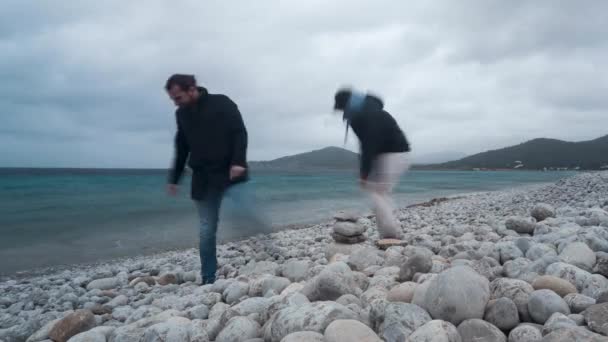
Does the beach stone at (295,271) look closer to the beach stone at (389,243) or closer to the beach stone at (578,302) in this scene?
the beach stone at (389,243)

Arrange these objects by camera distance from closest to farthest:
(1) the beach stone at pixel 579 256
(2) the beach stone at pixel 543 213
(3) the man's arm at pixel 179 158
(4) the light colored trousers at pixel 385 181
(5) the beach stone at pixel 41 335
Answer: (5) the beach stone at pixel 41 335 → (1) the beach stone at pixel 579 256 → (3) the man's arm at pixel 179 158 → (4) the light colored trousers at pixel 385 181 → (2) the beach stone at pixel 543 213

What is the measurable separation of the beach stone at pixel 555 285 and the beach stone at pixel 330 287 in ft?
3.34

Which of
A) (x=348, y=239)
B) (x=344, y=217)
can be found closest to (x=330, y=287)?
(x=348, y=239)

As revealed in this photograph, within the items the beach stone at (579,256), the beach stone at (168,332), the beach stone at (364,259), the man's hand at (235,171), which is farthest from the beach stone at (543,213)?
the beach stone at (168,332)

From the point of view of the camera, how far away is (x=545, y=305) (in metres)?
1.96

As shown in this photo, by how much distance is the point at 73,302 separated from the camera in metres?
3.92

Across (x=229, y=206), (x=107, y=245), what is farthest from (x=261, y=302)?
(x=107, y=245)

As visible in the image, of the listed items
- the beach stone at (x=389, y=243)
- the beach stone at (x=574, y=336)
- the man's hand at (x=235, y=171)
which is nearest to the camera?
the beach stone at (x=574, y=336)

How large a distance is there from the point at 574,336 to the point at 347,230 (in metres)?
3.72

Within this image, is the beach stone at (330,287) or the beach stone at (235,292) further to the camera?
the beach stone at (235,292)

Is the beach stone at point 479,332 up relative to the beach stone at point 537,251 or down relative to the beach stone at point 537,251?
down

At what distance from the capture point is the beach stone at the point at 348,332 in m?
1.74

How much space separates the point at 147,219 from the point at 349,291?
12.4 metres

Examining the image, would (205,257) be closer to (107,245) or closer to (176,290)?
(176,290)
